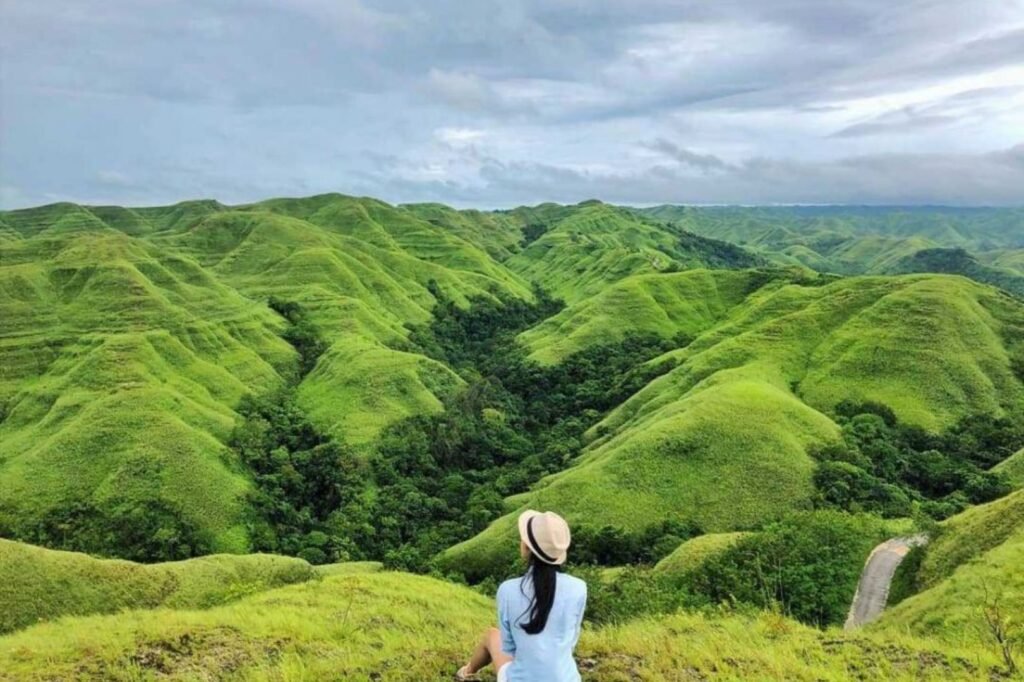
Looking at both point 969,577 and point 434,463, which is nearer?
point 969,577

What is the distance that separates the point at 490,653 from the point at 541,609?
1392 mm

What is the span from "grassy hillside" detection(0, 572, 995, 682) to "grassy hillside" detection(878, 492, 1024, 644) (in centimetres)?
318

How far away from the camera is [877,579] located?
1357 inches

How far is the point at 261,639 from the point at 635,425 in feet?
Result: 221

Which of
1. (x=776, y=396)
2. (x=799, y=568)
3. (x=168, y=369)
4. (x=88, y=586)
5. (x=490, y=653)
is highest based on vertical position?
(x=490, y=653)

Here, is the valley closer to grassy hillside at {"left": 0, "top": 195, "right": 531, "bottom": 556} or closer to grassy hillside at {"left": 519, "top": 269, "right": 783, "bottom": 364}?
grassy hillside at {"left": 0, "top": 195, "right": 531, "bottom": 556}

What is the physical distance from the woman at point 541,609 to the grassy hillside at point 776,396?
155 feet

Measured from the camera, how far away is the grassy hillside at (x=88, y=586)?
96.1 feet

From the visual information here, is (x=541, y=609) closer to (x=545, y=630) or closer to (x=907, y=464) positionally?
(x=545, y=630)

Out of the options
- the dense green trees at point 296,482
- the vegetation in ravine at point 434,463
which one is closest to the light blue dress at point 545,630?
the vegetation in ravine at point 434,463

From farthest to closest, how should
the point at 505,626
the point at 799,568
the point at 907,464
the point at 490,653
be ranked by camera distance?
the point at 907,464
the point at 799,568
the point at 490,653
the point at 505,626

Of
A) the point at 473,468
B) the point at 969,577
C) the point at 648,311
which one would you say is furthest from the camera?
the point at 648,311

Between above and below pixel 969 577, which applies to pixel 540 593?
above

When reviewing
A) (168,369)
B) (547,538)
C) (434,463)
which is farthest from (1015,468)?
(168,369)
